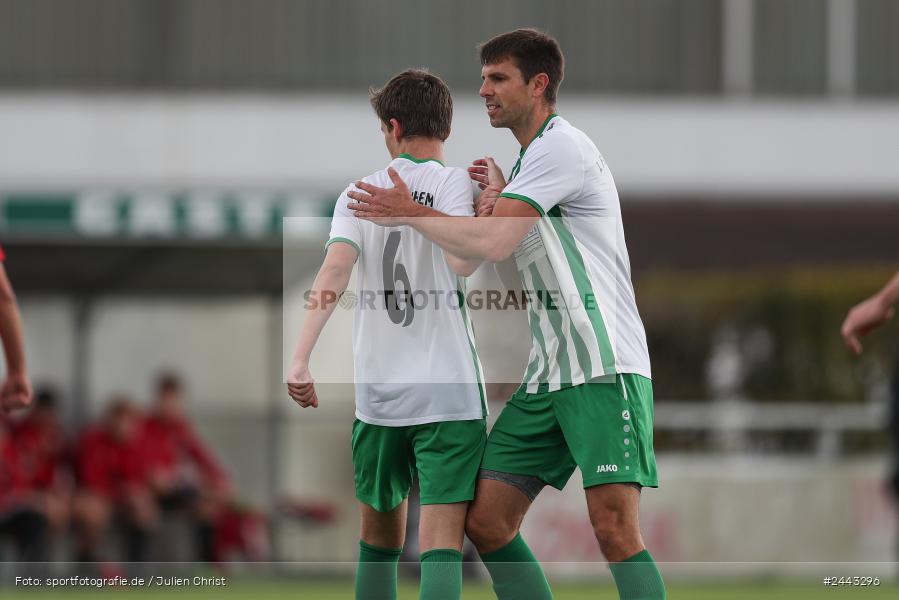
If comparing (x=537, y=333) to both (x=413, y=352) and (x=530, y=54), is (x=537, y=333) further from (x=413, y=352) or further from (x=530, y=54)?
(x=530, y=54)

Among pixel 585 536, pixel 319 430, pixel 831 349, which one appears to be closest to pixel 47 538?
pixel 319 430

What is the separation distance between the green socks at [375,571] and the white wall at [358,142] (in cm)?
935

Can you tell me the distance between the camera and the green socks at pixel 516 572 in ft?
16.8

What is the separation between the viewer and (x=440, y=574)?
5.05 m

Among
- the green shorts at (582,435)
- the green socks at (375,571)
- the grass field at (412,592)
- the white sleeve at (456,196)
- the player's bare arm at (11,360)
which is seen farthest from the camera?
the grass field at (412,592)

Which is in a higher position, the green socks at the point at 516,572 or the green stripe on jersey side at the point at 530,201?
the green stripe on jersey side at the point at 530,201

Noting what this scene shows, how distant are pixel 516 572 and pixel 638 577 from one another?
479 mm

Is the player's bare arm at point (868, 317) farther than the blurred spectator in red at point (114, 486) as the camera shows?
No

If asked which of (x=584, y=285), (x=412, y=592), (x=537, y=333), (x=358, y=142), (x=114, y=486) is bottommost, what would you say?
(x=412, y=592)

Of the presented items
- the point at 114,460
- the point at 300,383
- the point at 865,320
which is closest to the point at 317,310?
the point at 300,383

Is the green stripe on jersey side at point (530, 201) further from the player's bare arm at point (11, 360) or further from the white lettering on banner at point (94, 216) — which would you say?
the white lettering on banner at point (94, 216)

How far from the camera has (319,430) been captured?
1395cm

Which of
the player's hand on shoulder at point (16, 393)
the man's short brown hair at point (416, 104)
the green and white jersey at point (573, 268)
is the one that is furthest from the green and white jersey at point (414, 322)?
the player's hand on shoulder at point (16, 393)

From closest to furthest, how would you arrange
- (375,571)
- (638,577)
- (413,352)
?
(638,577) < (413,352) < (375,571)
